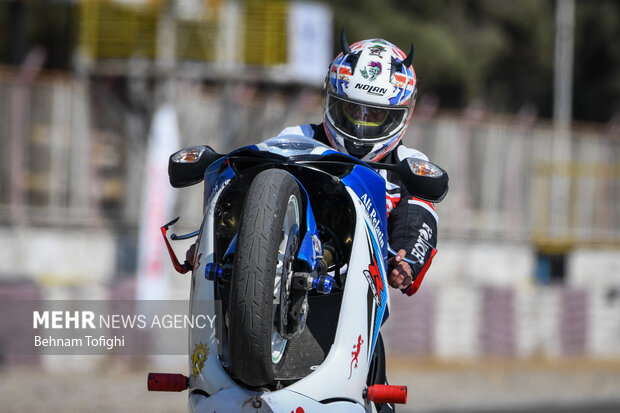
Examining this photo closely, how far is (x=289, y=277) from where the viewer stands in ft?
14.1

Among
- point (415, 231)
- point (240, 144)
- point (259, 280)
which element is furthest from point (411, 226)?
point (240, 144)

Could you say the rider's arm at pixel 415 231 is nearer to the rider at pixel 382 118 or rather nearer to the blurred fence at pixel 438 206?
the rider at pixel 382 118

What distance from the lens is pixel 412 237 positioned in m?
5.09

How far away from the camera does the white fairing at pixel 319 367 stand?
422cm

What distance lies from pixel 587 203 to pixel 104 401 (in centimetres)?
1384

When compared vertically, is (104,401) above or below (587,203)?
below

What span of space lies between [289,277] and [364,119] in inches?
47.1

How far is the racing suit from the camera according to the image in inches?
198

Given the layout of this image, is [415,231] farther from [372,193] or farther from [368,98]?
[368,98]

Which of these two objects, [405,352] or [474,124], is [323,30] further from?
[405,352]

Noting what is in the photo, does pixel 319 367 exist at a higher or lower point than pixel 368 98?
lower

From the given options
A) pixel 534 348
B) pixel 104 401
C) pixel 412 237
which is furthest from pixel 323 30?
pixel 412 237

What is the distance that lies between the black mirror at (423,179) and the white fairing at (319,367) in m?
0.24

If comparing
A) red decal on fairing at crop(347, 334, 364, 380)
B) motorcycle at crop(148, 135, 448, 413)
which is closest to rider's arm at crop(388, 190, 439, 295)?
motorcycle at crop(148, 135, 448, 413)
